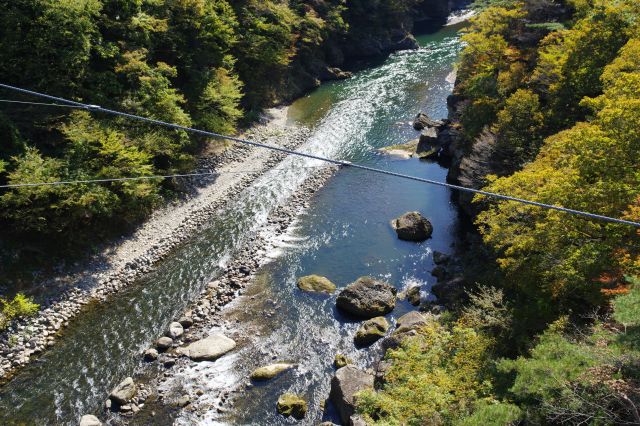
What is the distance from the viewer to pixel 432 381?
11828 mm

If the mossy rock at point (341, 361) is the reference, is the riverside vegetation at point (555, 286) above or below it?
above

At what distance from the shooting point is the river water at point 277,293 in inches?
596

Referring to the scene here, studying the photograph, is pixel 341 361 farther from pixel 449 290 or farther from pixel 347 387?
pixel 449 290

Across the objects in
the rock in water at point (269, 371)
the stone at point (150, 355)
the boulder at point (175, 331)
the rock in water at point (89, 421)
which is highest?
the boulder at point (175, 331)

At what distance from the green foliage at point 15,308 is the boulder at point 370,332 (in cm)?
1245

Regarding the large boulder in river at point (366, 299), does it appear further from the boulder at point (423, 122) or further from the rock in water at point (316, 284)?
the boulder at point (423, 122)

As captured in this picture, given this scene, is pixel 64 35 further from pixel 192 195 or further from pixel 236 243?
pixel 236 243

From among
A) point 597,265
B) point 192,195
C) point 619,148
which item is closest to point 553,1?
point 619,148

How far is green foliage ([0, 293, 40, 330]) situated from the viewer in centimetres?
1664

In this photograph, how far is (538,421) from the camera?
9.04 m

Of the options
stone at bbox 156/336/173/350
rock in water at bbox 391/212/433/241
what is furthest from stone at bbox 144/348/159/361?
rock in water at bbox 391/212/433/241

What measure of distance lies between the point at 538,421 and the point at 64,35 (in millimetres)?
22091

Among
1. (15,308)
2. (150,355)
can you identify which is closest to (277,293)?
(150,355)

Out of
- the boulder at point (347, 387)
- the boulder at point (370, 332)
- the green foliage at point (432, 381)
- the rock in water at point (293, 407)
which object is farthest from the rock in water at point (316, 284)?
the rock in water at point (293, 407)
